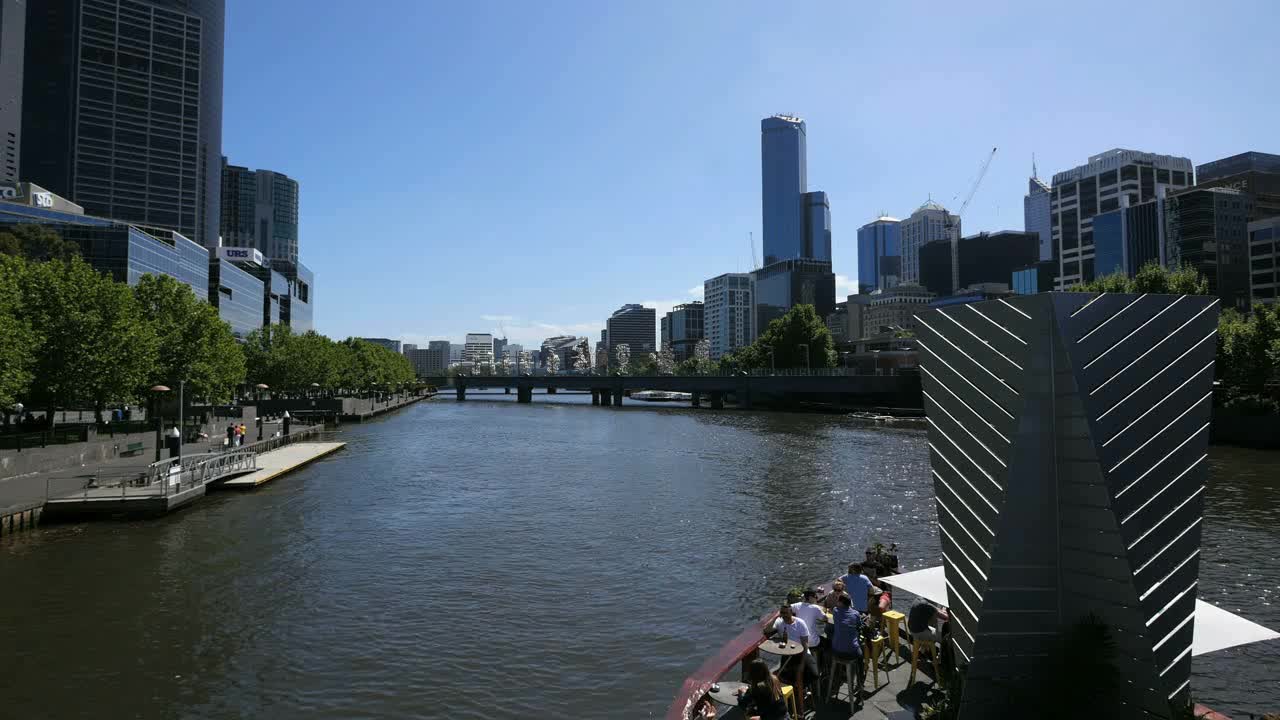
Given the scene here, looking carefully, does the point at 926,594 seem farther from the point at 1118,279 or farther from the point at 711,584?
the point at 1118,279

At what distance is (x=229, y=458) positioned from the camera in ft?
135

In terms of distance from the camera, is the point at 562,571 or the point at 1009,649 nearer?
the point at 1009,649

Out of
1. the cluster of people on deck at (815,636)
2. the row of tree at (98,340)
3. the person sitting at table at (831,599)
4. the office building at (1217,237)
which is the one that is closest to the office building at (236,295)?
the row of tree at (98,340)

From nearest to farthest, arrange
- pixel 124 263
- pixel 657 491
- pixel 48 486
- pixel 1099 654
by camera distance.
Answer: pixel 1099 654
pixel 48 486
pixel 657 491
pixel 124 263

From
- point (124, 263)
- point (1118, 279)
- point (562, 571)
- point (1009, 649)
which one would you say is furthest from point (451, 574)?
point (124, 263)

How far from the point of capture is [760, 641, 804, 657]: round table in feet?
36.8

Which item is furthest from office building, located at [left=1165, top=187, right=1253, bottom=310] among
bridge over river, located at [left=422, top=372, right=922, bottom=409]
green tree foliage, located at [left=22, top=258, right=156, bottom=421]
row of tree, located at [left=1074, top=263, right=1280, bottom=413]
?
green tree foliage, located at [left=22, top=258, right=156, bottom=421]

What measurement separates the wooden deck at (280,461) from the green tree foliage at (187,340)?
9.23 meters

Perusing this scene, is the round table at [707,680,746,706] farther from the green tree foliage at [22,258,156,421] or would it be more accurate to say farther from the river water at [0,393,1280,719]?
the green tree foliage at [22,258,156,421]

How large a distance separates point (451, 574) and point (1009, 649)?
17.7 metres

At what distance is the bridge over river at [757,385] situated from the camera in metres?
113

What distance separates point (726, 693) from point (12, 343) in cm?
4229

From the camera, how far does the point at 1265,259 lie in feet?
474

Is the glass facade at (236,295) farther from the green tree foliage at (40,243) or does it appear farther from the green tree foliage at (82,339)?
the green tree foliage at (82,339)
